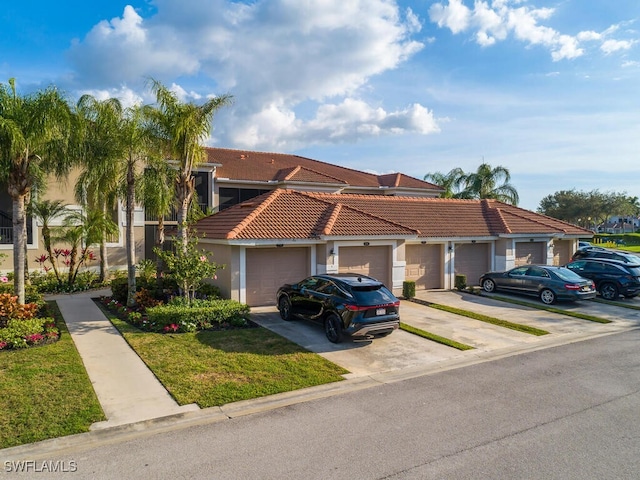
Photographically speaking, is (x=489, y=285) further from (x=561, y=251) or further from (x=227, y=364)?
(x=227, y=364)

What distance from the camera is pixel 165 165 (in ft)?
47.3

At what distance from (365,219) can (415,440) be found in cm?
1191

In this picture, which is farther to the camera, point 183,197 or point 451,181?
point 451,181

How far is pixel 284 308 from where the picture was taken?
43.2 ft

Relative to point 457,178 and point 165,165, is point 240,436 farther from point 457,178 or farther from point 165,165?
point 457,178

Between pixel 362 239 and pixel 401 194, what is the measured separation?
53.9 feet

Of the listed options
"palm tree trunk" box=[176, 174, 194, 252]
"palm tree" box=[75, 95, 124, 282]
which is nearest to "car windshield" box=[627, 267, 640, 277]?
"palm tree trunk" box=[176, 174, 194, 252]

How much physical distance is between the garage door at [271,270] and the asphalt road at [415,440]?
775 centimetres

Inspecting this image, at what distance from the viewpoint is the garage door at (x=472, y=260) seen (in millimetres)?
20781

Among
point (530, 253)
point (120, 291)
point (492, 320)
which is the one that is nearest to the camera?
point (492, 320)

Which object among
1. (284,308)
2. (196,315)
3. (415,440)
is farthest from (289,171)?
(415,440)

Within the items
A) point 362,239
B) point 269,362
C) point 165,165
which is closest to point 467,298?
point 362,239

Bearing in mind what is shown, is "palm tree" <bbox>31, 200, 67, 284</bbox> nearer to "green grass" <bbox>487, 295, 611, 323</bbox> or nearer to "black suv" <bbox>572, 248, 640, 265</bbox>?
"green grass" <bbox>487, 295, 611, 323</bbox>

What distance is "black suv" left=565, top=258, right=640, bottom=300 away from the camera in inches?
696
